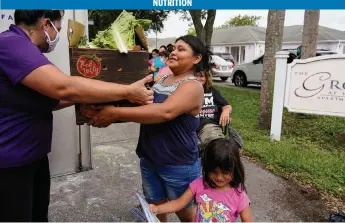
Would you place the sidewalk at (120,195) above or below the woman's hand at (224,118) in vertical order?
below

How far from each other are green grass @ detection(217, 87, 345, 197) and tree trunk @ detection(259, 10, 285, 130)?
57 centimetres

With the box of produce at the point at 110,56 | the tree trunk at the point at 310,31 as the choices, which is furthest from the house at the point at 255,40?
the box of produce at the point at 110,56

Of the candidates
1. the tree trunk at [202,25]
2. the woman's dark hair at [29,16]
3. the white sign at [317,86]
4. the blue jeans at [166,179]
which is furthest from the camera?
the tree trunk at [202,25]

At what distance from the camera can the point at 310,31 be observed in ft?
22.7

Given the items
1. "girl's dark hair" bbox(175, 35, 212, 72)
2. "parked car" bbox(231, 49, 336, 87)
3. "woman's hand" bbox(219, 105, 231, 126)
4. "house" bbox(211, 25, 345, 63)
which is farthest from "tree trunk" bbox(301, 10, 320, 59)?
"house" bbox(211, 25, 345, 63)

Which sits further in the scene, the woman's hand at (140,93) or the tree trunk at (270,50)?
the tree trunk at (270,50)

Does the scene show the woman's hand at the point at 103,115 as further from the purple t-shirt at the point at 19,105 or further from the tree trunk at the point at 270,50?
the tree trunk at the point at 270,50

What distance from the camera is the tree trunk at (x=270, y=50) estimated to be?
5957 millimetres

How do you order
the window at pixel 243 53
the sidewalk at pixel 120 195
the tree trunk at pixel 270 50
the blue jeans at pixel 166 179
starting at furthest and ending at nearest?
the window at pixel 243 53
the tree trunk at pixel 270 50
the sidewalk at pixel 120 195
the blue jeans at pixel 166 179

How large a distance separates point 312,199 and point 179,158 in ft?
7.14

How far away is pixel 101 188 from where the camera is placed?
3564 millimetres

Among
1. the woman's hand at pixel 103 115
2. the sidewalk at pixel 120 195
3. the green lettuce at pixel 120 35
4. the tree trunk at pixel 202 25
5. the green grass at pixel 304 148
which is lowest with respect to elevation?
the sidewalk at pixel 120 195

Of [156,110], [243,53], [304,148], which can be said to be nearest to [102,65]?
[156,110]

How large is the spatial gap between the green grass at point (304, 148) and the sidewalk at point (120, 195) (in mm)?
294
